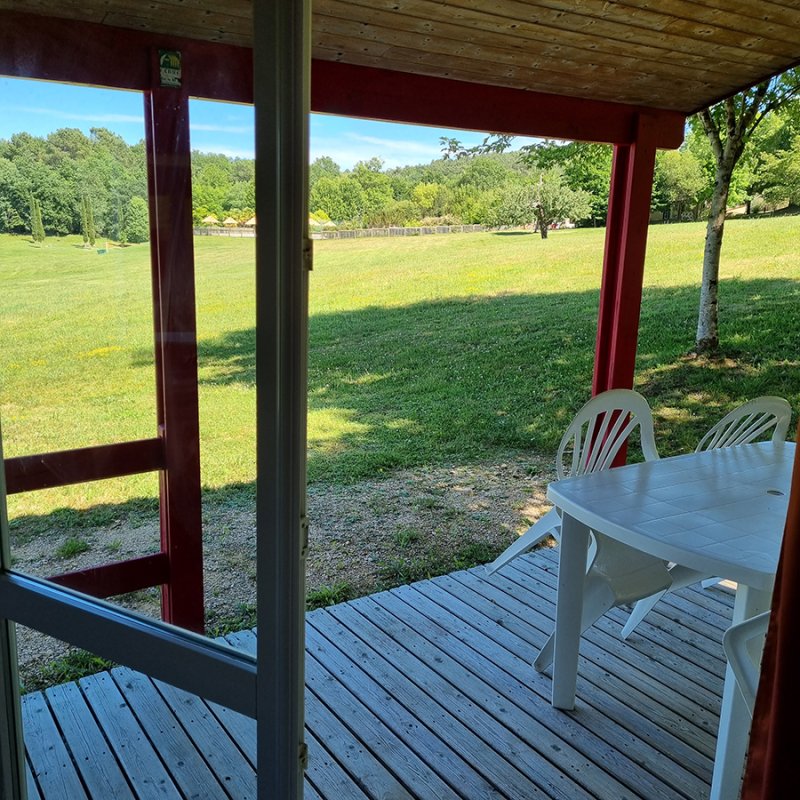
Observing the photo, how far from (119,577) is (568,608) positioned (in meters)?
1.22

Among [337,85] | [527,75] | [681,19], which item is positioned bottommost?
[337,85]

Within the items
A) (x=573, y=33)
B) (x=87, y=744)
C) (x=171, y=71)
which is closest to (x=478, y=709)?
(x=87, y=744)

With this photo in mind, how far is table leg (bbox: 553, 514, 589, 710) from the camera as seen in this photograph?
1.98 m

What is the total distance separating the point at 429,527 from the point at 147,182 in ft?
11.9

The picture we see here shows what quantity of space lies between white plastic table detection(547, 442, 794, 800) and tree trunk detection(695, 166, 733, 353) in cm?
317

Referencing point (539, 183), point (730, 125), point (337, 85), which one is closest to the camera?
point (337, 85)

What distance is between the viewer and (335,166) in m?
5.57

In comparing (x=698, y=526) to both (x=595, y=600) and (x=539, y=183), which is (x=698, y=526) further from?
(x=539, y=183)

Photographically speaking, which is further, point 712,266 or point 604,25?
point 712,266

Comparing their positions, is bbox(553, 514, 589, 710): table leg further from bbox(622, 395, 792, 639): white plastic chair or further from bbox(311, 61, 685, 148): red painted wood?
bbox(311, 61, 685, 148): red painted wood

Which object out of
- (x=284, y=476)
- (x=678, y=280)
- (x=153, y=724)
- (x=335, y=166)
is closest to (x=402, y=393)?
(x=335, y=166)

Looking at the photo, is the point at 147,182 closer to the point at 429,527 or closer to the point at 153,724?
the point at 153,724

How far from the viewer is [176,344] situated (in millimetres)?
1441

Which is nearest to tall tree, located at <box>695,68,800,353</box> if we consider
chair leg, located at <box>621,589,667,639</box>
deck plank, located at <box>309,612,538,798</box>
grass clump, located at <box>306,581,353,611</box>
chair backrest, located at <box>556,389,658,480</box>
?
chair backrest, located at <box>556,389,658,480</box>
